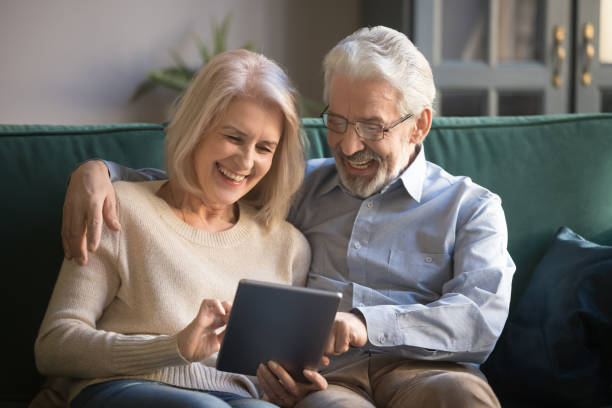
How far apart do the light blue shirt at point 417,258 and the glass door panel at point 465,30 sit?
2.04 m

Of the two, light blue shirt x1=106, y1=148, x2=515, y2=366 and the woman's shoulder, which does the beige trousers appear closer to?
light blue shirt x1=106, y1=148, x2=515, y2=366

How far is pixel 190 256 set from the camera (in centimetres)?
150

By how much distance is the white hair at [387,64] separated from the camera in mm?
1607

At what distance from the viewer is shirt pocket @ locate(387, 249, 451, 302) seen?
161cm

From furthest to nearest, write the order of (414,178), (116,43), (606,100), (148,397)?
1. (116,43)
2. (606,100)
3. (414,178)
4. (148,397)

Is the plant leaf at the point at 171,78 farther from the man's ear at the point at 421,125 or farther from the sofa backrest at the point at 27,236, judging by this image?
the man's ear at the point at 421,125

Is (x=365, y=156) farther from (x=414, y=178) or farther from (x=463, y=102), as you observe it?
(x=463, y=102)

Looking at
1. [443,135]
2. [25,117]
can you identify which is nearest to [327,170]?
[443,135]

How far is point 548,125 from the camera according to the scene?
1.95 meters

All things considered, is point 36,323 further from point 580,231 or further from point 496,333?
point 580,231

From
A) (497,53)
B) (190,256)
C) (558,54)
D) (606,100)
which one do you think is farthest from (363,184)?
(606,100)

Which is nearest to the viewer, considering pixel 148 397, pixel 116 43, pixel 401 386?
pixel 148 397

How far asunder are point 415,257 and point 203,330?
556 millimetres

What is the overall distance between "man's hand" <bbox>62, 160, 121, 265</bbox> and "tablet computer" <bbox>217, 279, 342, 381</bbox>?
35cm
